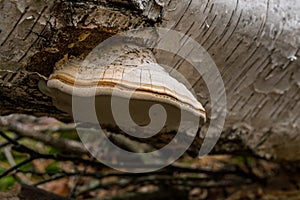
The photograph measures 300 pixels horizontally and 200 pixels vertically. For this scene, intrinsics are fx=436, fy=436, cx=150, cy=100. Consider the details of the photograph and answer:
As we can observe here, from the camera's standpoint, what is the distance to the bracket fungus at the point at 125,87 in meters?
0.76

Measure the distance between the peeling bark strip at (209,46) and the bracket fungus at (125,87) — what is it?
2.2 inches

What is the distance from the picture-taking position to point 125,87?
2.47 ft

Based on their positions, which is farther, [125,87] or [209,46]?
[209,46]

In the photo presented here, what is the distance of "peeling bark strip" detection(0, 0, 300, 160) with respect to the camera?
0.85 metres

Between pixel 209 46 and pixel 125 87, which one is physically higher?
pixel 209 46

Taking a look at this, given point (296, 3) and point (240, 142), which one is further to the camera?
point (240, 142)

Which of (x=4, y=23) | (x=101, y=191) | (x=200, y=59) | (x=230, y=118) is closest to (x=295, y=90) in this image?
(x=230, y=118)

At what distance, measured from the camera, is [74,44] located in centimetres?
90

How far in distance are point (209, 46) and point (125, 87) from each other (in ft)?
1.27

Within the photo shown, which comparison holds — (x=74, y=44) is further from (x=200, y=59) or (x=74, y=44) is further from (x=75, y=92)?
(x=200, y=59)

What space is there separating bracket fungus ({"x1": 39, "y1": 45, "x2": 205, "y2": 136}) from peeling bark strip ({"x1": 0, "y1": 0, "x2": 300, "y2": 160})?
56 mm

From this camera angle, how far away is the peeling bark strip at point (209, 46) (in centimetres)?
85

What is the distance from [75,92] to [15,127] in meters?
1.12

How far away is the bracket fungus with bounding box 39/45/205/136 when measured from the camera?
0.76 metres
